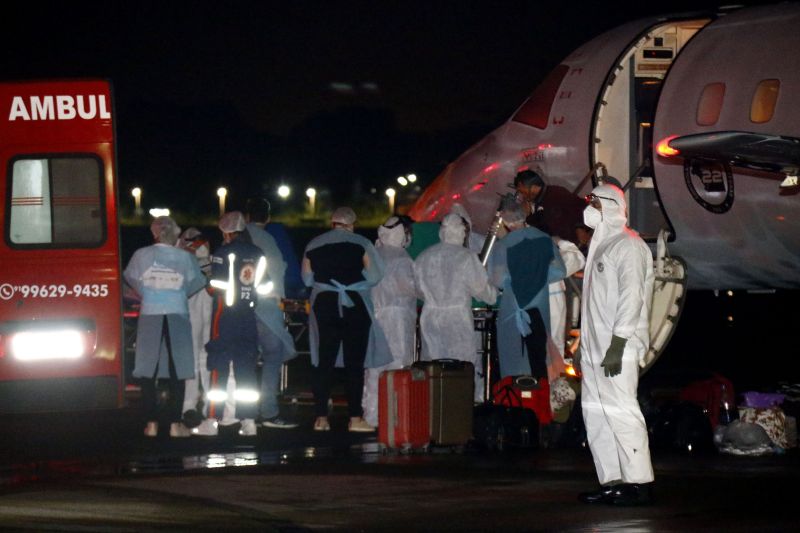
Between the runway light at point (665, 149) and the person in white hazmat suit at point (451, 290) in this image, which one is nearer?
the person in white hazmat suit at point (451, 290)

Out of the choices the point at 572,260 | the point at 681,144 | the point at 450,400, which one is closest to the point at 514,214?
the point at 572,260

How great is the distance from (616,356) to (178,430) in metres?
6.03

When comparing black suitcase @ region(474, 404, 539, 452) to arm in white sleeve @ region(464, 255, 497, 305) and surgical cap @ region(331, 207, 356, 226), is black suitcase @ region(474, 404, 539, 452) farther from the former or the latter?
surgical cap @ region(331, 207, 356, 226)

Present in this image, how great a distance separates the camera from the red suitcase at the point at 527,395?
13.2 metres

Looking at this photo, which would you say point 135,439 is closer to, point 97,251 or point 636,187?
point 97,251

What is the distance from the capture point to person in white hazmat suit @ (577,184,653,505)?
9539 millimetres

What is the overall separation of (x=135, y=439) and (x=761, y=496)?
617 cm

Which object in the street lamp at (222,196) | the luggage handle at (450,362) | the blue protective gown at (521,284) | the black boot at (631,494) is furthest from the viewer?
the street lamp at (222,196)

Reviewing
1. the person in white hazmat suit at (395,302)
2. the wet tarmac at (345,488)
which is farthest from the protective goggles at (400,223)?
the wet tarmac at (345,488)

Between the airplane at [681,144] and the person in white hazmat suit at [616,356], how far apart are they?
311 centimetres

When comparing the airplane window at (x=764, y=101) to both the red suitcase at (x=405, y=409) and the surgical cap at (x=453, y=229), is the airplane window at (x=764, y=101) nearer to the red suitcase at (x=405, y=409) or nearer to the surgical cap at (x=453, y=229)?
the surgical cap at (x=453, y=229)

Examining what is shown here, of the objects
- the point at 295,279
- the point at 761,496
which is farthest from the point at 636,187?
the point at 761,496

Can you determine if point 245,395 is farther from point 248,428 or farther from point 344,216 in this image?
point 344,216

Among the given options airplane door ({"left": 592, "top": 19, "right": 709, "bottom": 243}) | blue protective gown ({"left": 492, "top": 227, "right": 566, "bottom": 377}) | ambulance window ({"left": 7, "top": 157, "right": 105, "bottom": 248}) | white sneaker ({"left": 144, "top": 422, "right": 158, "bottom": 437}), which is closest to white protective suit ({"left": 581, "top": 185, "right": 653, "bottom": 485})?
blue protective gown ({"left": 492, "top": 227, "right": 566, "bottom": 377})
